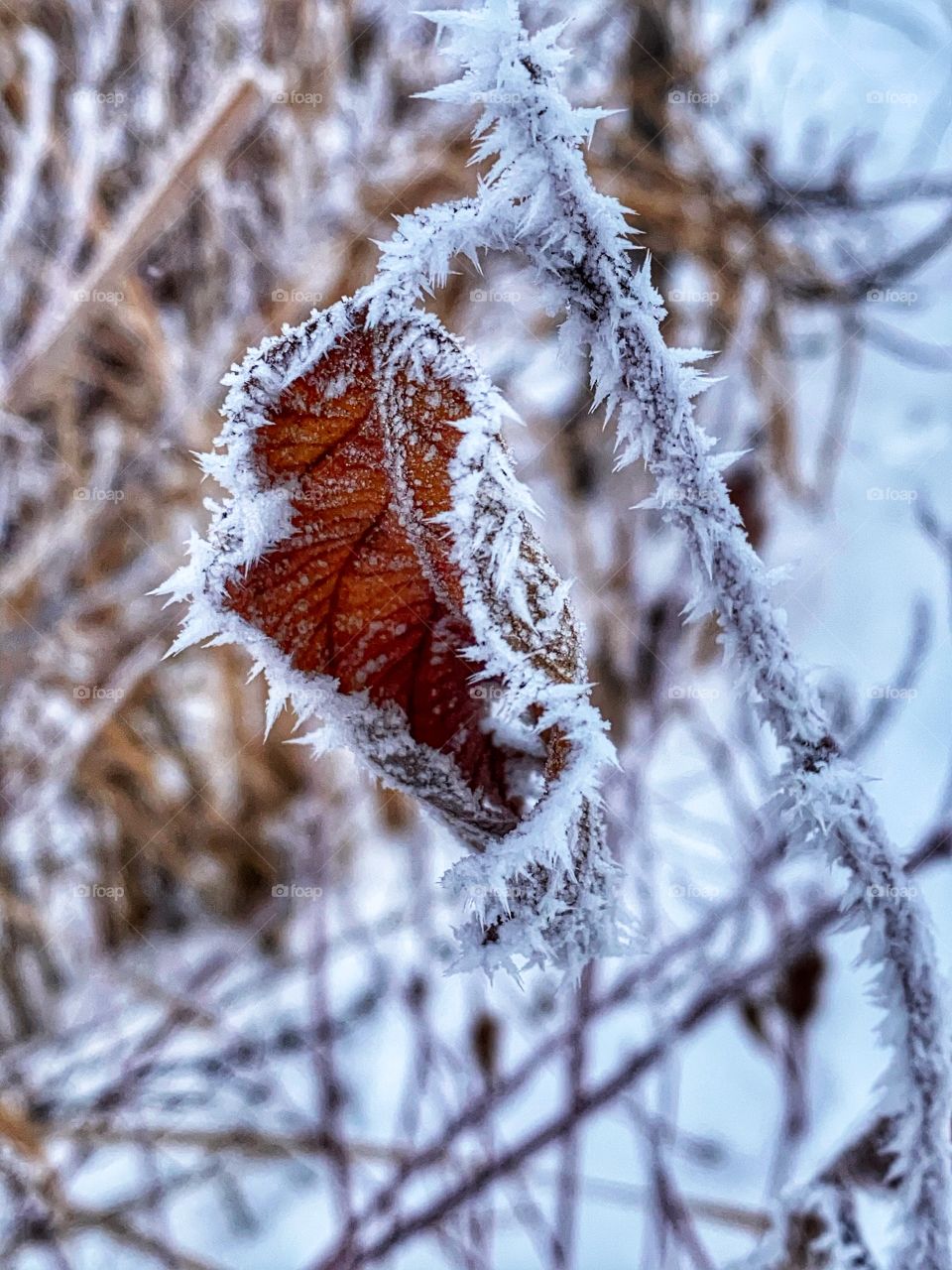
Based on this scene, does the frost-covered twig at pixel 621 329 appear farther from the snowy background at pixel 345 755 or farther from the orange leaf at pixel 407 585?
the snowy background at pixel 345 755

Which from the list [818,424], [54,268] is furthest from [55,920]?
[818,424]

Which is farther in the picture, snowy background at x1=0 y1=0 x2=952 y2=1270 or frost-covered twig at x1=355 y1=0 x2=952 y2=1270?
snowy background at x1=0 y1=0 x2=952 y2=1270

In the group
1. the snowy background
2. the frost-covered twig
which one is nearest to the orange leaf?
the frost-covered twig

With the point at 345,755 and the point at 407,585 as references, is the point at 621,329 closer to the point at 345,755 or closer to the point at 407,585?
the point at 407,585

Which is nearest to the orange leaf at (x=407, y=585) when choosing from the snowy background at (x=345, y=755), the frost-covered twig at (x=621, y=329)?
the frost-covered twig at (x=621, y=329)

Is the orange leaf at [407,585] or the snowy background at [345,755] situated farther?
the snowy background at [345,755]

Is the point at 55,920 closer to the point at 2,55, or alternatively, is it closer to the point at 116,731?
the point at 116,731

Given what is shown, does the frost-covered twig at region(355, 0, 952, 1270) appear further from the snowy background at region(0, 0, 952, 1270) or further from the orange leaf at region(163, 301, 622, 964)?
the snowy background at region(0, 0, 952, 1270)
